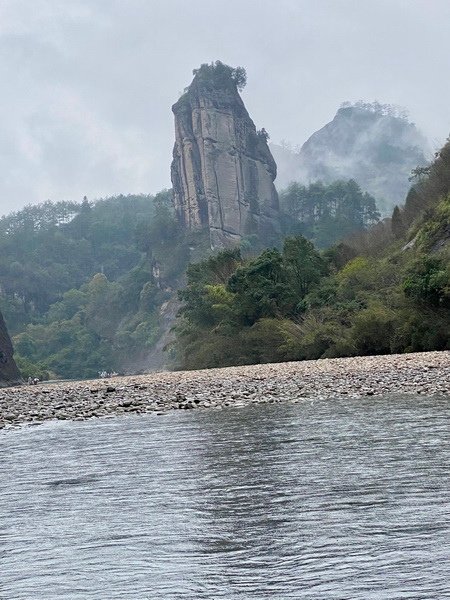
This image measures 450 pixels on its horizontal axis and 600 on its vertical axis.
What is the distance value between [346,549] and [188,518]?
6.11 ft

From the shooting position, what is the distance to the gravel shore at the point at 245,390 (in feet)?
63.1

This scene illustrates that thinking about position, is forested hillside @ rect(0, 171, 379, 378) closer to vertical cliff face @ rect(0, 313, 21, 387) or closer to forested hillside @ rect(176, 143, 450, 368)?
vertical cliff face @ rect(0, 313, 21, 387)

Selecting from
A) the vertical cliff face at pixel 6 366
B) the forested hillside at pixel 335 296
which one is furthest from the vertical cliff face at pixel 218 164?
the forested hillside at pixel 335 296

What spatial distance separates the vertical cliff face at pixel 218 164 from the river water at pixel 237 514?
119 meters

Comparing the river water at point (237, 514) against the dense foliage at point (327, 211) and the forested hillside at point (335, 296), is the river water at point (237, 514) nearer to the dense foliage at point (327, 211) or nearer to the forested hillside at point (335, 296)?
the forested hillside at point (335, 296)

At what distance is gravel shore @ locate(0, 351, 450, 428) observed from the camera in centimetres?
1922

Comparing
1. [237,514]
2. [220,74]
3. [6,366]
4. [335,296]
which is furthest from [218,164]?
[237,514]

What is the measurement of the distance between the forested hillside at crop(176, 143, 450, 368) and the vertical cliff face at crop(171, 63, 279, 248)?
72.0m

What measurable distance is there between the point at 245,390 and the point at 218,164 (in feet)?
376

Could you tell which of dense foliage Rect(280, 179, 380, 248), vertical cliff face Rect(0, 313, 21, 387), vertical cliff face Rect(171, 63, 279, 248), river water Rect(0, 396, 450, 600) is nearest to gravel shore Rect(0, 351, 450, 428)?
river water Rect(0, 396, 450, 600)

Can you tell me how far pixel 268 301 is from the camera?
45.9 meters

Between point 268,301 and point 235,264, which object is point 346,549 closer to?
point 268,301

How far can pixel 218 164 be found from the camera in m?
134

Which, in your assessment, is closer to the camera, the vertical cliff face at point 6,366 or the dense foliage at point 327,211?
the vertical cliff face at point 6,366
